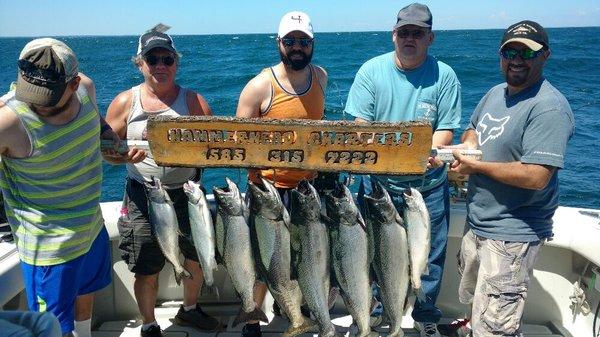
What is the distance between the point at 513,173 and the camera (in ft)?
9.48

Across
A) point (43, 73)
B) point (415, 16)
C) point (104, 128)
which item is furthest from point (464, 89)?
point (43, 73)

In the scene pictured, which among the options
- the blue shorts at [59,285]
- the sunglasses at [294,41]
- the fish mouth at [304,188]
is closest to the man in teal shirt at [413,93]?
the sunglasses at [294,41]

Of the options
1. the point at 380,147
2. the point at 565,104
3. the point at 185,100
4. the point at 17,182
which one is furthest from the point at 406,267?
the point at 17,182

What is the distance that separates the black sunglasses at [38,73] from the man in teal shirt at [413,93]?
186 cm

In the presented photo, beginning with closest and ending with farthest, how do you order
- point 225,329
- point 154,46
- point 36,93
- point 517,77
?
point 36,93 → point 517,77 → point 154,46 → point 225,329

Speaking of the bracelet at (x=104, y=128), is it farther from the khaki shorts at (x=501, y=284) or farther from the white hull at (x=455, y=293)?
the khaki shorts at (x=501, y=284)

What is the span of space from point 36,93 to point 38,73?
0.33 feet

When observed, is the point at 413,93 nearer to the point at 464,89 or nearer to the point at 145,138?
the point at 145,138

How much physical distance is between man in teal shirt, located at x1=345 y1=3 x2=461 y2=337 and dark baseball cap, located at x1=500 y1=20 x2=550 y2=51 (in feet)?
1.71

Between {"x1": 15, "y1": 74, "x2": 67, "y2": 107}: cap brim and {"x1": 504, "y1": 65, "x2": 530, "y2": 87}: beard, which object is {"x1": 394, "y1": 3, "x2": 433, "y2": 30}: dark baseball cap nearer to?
{"x1": 504, "y1": 65, "x2": 530, "y2": 87}: beard

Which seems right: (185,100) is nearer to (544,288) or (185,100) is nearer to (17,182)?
(17,182)

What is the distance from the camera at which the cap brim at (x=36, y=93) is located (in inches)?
99.4

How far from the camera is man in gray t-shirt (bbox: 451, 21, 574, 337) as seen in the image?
2875mm

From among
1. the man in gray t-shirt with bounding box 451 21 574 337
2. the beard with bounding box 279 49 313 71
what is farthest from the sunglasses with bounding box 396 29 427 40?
the beard with bounding box 279 49 313 71
